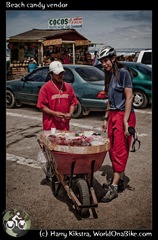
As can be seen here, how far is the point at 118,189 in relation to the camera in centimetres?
449

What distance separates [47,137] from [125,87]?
120 centimetres

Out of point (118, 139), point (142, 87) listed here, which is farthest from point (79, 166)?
point (142, 87)

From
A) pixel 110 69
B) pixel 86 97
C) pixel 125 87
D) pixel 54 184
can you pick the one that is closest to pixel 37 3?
pixel 110 69

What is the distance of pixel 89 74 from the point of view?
29.9 ft

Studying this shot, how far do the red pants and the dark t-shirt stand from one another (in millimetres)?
97

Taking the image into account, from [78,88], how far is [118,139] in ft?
16.0

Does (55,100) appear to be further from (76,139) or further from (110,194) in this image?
(110,194)

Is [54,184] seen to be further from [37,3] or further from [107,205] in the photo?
[37,3]

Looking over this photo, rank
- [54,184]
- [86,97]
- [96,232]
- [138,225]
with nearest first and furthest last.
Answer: [96,232] → [138,225] → [54,184] → [86,97]

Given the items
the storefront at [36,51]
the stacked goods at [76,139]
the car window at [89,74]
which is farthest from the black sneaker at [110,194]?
the storefront at [36,51]

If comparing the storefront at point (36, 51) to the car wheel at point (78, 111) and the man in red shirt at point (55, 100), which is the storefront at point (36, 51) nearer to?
the car wheel at point (78, 111)

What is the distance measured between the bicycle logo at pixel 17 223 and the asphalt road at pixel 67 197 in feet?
0.63

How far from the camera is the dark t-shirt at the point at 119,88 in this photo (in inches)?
156

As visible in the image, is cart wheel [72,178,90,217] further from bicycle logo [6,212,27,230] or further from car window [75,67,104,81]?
car window [75,67,104,81]
